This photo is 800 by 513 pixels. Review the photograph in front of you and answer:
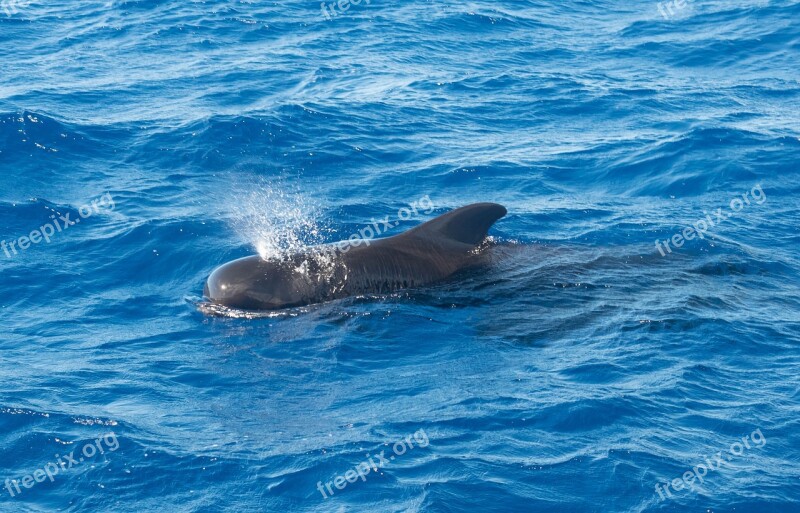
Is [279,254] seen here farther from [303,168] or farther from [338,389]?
[303,168]

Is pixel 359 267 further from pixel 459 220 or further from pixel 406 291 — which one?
pixel 459 220

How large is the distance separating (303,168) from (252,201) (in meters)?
2.14

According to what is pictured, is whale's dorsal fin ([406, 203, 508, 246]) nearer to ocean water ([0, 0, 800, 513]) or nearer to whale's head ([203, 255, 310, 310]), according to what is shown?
ocean water ([0, 0, 800, 513])

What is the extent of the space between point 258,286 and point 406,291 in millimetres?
2431

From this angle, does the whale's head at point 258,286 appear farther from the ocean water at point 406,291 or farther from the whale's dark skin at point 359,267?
the ocean water at point 406,291

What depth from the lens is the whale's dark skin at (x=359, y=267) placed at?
16203 mm

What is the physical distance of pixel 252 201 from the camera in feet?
69.5

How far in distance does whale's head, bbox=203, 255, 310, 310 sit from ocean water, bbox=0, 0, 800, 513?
1.17 ft

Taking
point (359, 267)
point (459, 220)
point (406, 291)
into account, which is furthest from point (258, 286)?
point (459, 220)

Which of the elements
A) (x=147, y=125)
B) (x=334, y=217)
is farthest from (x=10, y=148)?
(x=334, y=217)

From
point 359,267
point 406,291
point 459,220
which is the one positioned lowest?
point 406,291

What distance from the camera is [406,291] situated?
53.9 ft

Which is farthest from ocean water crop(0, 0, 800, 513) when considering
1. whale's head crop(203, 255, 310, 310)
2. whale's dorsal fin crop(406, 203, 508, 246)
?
whale's dorsal fin crop(406, 203, 508, 246)

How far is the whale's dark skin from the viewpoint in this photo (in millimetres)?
16203
